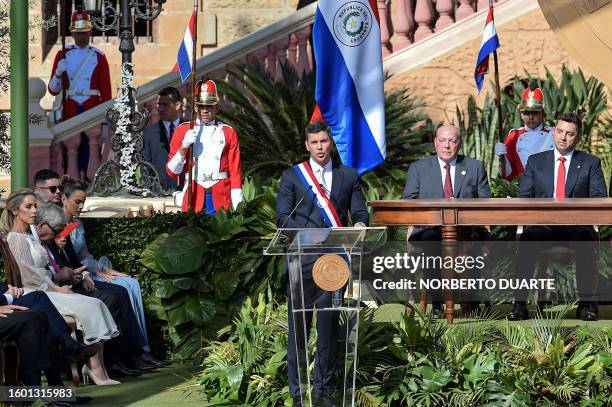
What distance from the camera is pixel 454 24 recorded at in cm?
1814

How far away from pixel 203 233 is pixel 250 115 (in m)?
4.92

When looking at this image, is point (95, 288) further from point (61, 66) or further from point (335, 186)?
point (61, 66)

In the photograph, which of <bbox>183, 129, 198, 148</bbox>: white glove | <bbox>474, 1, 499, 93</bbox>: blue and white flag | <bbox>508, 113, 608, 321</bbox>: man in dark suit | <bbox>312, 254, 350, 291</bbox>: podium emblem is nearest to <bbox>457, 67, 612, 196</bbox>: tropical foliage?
<bbox>474, 1, 499, 93</bbox>: blue and white flag

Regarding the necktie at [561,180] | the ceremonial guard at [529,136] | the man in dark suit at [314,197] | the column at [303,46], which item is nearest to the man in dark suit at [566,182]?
the necktie at [561,180]

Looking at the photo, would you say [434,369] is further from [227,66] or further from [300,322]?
[227,66]

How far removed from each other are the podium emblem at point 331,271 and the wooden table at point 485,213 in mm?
2122

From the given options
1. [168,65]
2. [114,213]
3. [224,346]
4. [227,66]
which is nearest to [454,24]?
[227,66]

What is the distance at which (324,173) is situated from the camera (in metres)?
9.54

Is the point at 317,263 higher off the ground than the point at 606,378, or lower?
higher

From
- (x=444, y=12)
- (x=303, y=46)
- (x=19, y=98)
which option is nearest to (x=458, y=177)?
(x=19, y=98)

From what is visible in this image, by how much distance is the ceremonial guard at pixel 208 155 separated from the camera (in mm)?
12930

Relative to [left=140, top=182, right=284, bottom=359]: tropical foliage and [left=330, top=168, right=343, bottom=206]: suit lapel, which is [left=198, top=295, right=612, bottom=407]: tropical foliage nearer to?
[left=330, top=168, right=343, bottom=206]: suit lapel

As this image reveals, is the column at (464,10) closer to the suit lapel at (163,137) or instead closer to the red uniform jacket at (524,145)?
the suit lapel at (163,137)

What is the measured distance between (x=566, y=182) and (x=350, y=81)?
183cm
